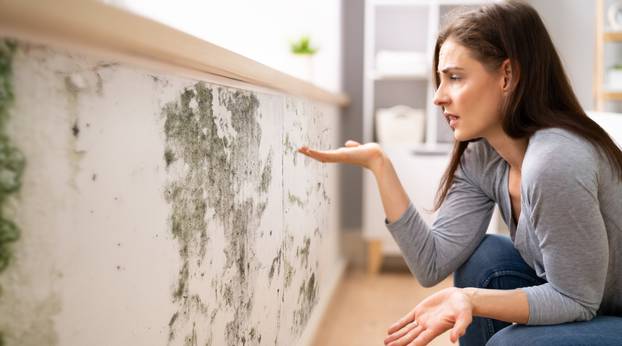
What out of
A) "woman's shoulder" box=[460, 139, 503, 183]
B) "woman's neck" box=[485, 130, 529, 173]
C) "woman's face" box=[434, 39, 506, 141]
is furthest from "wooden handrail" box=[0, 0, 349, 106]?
"woman's shoulder" box=[460, 139, 503, 183]

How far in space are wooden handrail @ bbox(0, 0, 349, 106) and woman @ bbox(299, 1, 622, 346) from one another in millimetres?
518

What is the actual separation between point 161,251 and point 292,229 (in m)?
0.76

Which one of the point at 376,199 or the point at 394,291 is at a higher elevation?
the point at 376,199

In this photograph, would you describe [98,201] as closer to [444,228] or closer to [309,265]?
[444,228]

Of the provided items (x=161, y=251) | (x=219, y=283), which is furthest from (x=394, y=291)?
(x=161, y=251)

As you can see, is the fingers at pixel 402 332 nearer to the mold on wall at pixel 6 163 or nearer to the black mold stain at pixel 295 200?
the black mold stain at pixel 295 200

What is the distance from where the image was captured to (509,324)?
1258mm

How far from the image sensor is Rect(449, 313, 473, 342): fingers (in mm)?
Result: 874

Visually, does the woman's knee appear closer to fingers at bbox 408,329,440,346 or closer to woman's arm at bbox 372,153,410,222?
woman's arm at bbox 372,153,410,222

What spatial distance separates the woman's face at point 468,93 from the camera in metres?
1.16

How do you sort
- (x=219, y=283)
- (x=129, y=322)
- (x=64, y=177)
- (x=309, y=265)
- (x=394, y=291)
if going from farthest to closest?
(x=394, y=291) < (x=309, y=265) < (x=219, y=283) < (x=129, y=322) < (x=64, y=177)

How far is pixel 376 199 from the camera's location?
9.93 feet

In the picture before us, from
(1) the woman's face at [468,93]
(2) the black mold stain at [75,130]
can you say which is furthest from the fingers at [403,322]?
(2) the black mold stain at [75,130]

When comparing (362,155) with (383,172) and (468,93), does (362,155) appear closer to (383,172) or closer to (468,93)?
(383,172)
